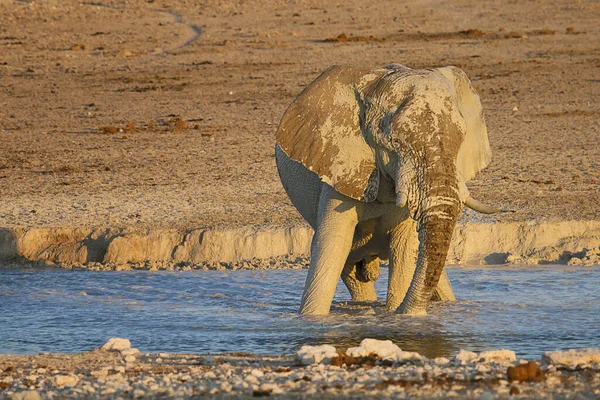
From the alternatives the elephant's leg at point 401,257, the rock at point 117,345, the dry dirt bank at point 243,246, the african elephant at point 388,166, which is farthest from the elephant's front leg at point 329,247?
the dry dirt bank at point 243,246

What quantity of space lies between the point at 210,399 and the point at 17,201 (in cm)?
711

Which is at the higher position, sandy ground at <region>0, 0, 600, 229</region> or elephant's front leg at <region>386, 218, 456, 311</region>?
sandy ground at <region>0, 0, 600, 229</region>

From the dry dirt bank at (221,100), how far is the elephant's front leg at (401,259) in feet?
7.06

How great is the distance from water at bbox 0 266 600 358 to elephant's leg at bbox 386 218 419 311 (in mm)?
223

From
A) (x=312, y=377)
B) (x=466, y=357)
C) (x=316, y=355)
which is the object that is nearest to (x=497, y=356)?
(x=466, y=357)

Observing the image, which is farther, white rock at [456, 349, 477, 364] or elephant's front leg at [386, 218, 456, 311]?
elephant's front leg at [386, 218, 456, 311]

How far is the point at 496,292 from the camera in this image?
887 centimetres

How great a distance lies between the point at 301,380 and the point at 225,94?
541 inches

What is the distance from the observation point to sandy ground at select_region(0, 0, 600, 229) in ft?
38.7

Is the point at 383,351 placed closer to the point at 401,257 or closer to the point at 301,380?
the point at 301,380

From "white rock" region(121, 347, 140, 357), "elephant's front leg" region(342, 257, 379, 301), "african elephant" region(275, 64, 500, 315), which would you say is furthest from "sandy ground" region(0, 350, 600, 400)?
"elephant's front leg" region(342, 257, 379, 301)

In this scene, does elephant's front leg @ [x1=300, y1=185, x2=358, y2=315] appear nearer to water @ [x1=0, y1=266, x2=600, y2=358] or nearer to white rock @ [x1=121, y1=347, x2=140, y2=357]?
water @ [x1=0, y1=266, x2=600, y2=358]

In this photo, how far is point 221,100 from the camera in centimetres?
1847

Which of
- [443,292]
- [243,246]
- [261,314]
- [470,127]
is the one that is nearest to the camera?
[470,127]
